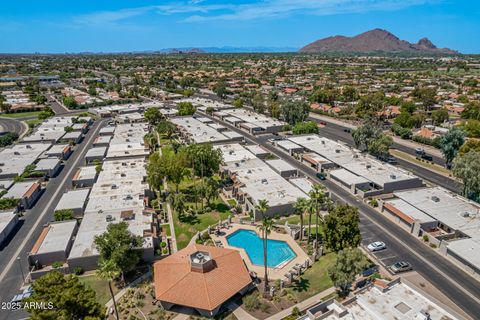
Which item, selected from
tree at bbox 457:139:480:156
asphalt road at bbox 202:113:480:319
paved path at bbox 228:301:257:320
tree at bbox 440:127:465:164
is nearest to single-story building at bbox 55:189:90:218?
paved path at bbox 228:301:257:320

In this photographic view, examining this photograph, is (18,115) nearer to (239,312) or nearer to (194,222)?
(194,222)

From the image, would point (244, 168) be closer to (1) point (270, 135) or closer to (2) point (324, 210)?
(2) point (324, 210)

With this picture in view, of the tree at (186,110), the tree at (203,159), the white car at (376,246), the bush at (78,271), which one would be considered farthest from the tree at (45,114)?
the white car at (376,246)

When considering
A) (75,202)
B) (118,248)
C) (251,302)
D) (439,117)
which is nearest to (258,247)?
(251,302)

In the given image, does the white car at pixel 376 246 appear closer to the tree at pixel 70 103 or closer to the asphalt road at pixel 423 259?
the asphalt road at pixel 423 259

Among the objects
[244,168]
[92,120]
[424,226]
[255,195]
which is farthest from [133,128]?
[424,226]
